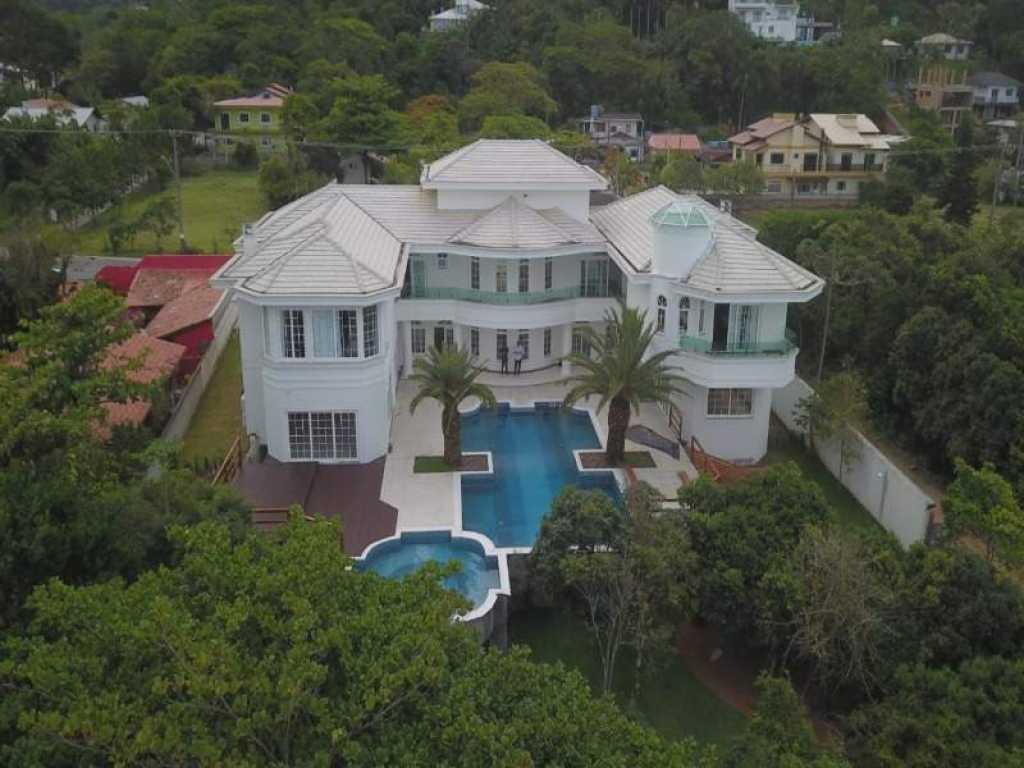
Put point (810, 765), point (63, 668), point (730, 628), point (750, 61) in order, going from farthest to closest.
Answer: point (750, 61), point (730, 628), point (810, 765), point (63, 668)

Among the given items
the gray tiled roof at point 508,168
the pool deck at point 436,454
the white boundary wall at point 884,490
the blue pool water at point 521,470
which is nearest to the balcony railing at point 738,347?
the white boundary wall at point 884,490

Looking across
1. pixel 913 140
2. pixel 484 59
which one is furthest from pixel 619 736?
pixel 484 59

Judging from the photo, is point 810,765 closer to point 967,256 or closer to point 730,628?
point 730,628

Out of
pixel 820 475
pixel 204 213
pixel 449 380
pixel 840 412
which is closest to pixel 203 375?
pixel 449 380

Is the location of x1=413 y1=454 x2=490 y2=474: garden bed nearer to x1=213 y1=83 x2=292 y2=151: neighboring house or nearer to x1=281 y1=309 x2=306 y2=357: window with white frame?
x1=281 y1=309 x2=306 y2=357: window with white frame

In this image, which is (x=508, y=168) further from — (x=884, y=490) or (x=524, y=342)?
(x=884, y=490)
